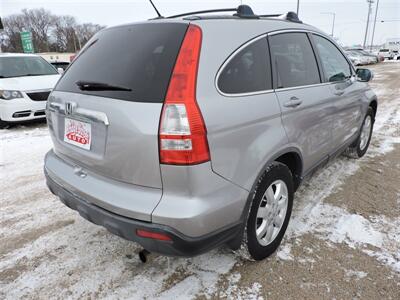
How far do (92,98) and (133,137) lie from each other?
481mm

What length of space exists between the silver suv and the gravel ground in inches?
10.9

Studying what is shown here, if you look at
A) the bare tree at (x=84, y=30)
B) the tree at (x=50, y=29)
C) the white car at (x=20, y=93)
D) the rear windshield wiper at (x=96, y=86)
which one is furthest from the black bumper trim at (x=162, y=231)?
the bare tree at (x=84, y=30)

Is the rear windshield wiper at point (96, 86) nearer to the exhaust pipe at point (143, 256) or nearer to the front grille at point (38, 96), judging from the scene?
the exhaust pipe at point (143, 256)

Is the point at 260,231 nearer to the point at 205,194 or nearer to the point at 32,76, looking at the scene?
the point at 205,194

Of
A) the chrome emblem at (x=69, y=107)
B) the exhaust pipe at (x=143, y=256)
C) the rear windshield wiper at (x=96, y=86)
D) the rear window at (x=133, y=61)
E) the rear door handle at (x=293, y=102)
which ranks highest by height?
the rear window at (x=133, y=61)

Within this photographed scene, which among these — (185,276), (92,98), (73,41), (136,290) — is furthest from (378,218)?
(73,41)

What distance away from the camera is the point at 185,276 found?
2.35 meters

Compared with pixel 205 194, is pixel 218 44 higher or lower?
higher

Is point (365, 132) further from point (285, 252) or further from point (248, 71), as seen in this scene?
point (248, 71)

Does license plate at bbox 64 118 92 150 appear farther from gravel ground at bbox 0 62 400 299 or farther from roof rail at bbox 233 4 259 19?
roof rail at bbox 233 4 259 19

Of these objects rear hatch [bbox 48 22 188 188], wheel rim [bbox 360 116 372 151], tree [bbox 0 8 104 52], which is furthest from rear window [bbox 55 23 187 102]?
tree [bbox 0 8 104 52]

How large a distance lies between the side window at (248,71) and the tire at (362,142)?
8.83 feet

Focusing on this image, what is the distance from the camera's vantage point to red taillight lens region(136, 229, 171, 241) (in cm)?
177

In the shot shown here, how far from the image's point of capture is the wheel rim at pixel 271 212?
2.38 meters
